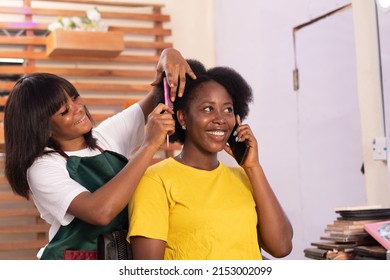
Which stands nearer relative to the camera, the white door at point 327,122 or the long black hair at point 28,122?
the long black hair at point 28,122

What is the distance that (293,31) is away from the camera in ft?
16.0

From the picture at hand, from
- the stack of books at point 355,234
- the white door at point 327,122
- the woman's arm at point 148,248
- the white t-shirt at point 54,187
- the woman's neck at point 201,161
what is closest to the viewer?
the woman's arm at point 148,248

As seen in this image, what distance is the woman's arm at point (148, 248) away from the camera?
1810 millimetres

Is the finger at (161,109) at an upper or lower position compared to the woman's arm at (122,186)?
upper

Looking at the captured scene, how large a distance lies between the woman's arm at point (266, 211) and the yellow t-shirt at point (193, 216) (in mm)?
39

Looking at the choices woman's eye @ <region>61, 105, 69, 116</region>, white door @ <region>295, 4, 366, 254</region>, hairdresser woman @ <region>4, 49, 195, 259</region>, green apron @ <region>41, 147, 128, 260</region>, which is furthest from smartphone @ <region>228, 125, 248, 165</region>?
white door @ <region>295, 4, 366, 254</region>

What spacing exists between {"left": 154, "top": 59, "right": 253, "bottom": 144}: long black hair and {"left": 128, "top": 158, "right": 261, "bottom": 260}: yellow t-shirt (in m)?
0.22

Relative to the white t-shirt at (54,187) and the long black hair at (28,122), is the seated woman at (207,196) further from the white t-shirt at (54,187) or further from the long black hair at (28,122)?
the long black hair at (28,122)

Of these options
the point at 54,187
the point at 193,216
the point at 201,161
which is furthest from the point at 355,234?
the point at 54,187

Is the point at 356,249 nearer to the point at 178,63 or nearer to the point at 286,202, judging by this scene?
the point at 178,63

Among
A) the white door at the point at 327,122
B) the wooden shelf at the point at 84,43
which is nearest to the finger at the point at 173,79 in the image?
the white door at the point at 327,122

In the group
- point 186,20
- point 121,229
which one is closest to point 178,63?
point 121,229

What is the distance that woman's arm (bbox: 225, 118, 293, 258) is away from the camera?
198cm

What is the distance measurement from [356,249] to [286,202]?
104 inches
